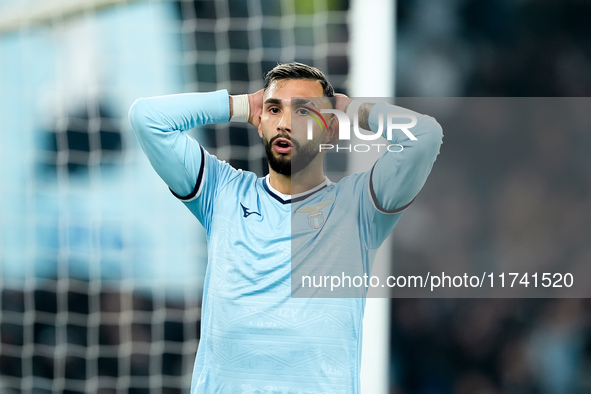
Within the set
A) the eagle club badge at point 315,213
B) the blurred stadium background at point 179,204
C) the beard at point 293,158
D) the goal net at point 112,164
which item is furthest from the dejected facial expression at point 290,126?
the goal net at point 112,164

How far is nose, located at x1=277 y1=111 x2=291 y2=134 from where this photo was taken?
80.3 inches

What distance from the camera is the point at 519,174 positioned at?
3754 mm

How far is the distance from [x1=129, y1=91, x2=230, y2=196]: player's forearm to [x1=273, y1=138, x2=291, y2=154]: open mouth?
0.23 m

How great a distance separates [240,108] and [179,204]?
1.75 meters

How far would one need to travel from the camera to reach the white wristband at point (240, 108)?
2.19m

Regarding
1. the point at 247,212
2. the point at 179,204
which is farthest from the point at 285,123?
the point at 179,204

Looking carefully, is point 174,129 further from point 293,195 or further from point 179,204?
point 179,204

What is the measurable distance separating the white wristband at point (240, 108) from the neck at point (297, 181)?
196 millimetres

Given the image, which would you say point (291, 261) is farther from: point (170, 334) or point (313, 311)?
point (170, 334)

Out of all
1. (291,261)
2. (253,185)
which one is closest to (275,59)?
(253,185)

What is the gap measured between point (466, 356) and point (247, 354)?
2.15 m

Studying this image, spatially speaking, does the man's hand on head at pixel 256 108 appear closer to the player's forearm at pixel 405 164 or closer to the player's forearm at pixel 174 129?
the player's forearm at pixel 174 129
